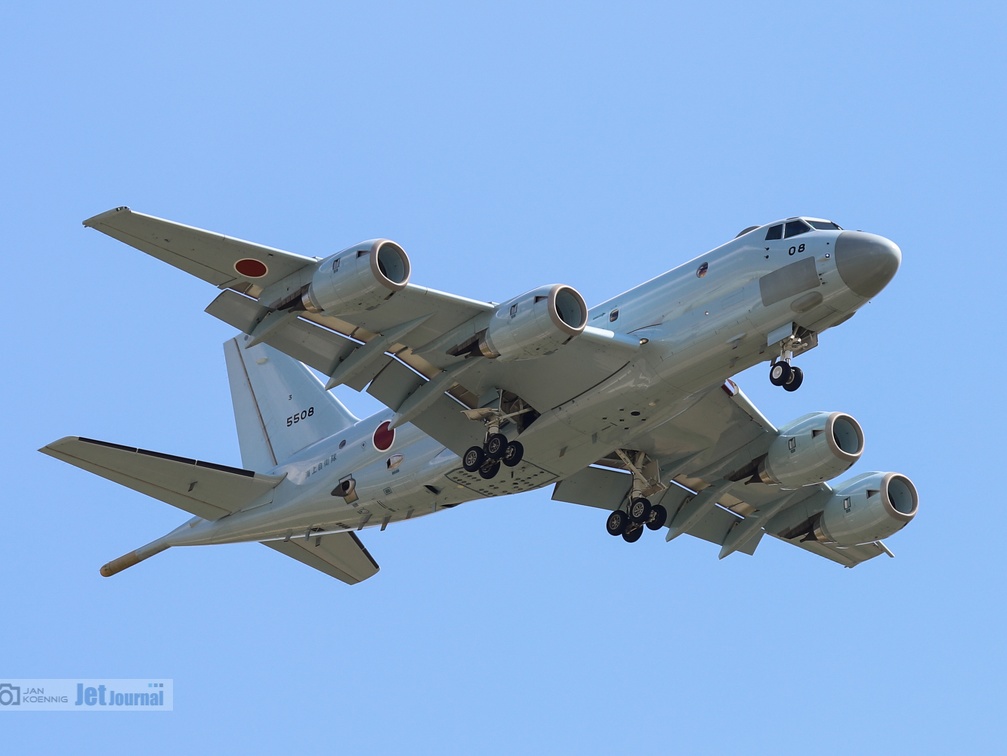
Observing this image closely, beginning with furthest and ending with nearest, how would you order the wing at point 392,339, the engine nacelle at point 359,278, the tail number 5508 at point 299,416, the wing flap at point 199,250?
the tail number 5508 at point 299,416 → the wing at point 392,339 → the wing flap at point 199,250 → the engine nacelle at point 359,278

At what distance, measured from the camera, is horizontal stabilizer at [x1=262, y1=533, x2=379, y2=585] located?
38562 mm

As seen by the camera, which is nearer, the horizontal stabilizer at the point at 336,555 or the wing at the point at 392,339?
the wing at the point at 392,339

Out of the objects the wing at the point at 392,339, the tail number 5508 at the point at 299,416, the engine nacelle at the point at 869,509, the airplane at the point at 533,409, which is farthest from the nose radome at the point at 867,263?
the tail number 5508 at the point at 299,416

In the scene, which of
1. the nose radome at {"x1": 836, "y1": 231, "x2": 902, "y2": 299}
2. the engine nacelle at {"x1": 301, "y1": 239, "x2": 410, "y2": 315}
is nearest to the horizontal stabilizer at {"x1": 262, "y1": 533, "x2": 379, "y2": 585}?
the engine nacelle at {"x1": 301, "y1": 239, "x2": 410, "y2": 315}

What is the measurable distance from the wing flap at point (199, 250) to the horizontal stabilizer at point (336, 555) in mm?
11031

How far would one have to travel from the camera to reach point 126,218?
27.8m

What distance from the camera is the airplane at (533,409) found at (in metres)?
28.9

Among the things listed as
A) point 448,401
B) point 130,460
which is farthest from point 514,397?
point 130,460

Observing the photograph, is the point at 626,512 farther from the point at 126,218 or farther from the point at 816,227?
the point at 126,218

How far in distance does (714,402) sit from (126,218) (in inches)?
536

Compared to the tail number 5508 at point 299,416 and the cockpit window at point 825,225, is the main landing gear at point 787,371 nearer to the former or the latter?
the cockpit window at point 825,225

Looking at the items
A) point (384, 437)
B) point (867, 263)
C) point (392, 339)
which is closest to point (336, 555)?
point (384, 437)

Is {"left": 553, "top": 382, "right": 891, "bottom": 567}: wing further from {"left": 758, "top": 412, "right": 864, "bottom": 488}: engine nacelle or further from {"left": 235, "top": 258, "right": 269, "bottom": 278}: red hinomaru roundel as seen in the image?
{"left": 235, "top": 258, "right": 269, "bottom": 278}: red hinomaru roundel

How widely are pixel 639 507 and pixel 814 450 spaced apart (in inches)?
168
